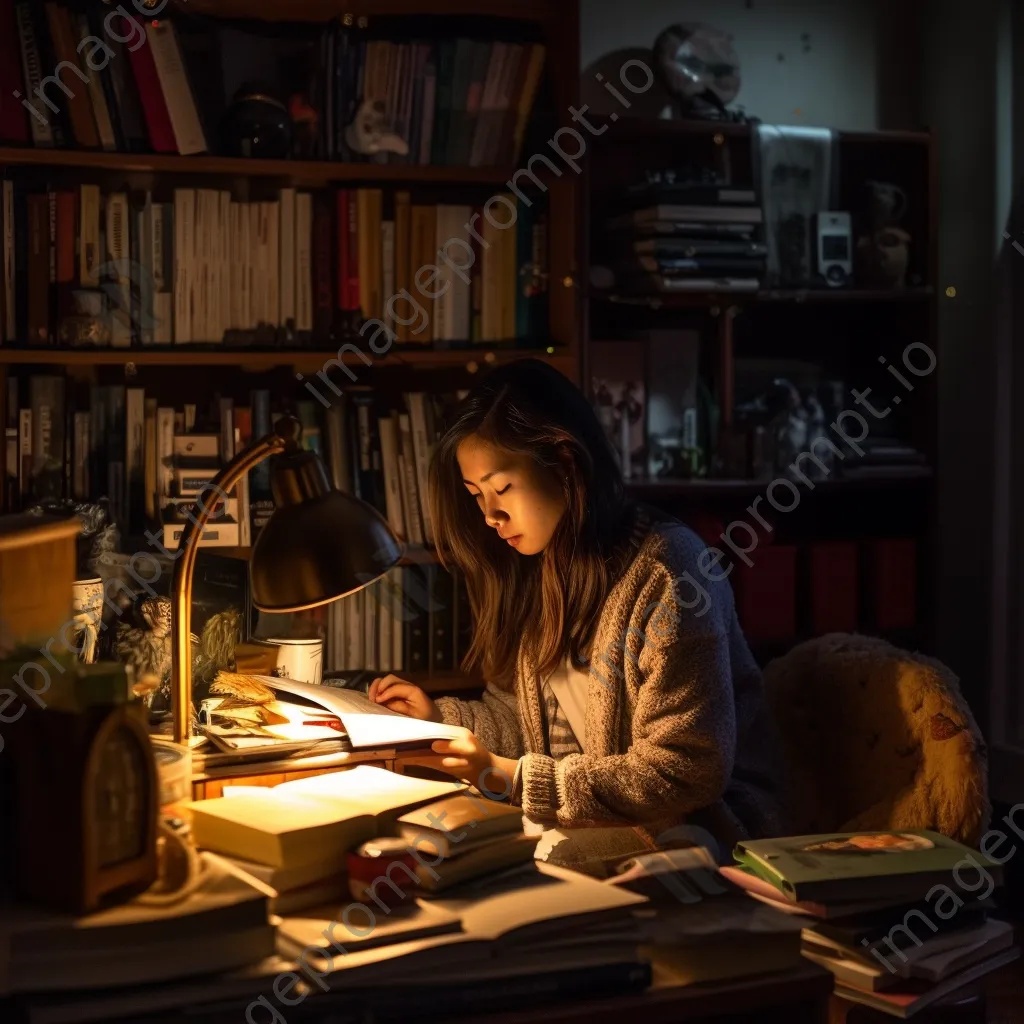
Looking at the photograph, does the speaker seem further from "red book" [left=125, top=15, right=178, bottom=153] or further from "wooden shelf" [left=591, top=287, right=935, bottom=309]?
"red book" [left=125, top=15, right=178, bottom=153]

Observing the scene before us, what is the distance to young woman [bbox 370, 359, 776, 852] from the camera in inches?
69.1

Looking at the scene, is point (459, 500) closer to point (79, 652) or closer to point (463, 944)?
point (79, 652)

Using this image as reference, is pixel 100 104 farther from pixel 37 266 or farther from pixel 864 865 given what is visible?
pixel 864 865

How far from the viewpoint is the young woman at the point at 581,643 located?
69.1 inches

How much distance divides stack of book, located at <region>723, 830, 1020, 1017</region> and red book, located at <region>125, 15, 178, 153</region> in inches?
72.7

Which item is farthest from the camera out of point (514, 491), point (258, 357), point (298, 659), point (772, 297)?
point (772, 297)

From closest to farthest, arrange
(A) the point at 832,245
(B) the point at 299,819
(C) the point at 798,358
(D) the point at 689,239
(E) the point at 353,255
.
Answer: (B) the point at 299,819
(E) the point at 353,255
(D) the point at 689,239
(A) the point at 832,245
(C) the point at 798,358

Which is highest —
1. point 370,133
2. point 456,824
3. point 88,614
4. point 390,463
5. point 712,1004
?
point 370,133

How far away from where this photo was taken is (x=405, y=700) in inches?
80.0

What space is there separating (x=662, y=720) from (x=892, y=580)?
5.27ft

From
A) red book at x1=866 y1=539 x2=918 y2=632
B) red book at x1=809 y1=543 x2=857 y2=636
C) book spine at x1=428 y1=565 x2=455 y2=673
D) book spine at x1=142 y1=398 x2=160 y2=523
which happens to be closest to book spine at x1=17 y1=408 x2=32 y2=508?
book spine at x1=142 y1=398 x2=160 y2=523

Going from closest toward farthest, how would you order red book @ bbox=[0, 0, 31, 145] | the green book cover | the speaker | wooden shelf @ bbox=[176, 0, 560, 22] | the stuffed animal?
1. the green book cover
2. the stuffed animal
3. red book @ bbox=[0, 0, 31, 145]
4. wooden shelf @ bbox=[176, 0, 560, 22]
5. the speaker

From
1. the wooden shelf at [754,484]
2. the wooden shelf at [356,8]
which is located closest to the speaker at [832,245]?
the wooden shelf at [754,484]

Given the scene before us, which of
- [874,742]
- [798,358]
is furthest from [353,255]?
[874,742]
